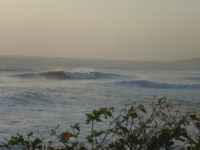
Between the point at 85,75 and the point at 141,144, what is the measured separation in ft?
84.7

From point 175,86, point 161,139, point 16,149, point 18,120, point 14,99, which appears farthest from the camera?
point 175,86

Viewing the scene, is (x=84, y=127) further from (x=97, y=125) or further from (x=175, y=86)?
(x=175, y=86)

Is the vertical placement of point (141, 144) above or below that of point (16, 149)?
above

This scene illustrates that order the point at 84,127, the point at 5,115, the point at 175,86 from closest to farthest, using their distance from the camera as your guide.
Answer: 1. the point at 84,127
2. the point at 5,115
3. the point at 175,86

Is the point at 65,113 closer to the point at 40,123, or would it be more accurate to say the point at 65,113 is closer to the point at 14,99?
the point at 40,123

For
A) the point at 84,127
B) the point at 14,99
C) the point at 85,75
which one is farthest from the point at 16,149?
the point at 85,75

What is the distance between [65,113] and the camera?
7.78 metres

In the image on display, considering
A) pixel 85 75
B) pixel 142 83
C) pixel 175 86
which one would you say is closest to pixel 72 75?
pixel 85 75

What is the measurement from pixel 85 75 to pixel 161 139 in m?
25.9

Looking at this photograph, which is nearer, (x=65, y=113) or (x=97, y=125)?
(x=97, y=125)

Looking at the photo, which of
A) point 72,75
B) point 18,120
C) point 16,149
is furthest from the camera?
point 72,75

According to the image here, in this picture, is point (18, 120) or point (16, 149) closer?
point (16, 149)

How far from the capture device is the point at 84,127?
19.9 ft

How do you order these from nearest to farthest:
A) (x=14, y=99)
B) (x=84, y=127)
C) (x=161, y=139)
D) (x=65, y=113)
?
(x=161, y=139) < (x=84, y=127) < (x=65, y=113) < (x=14, y=99)
